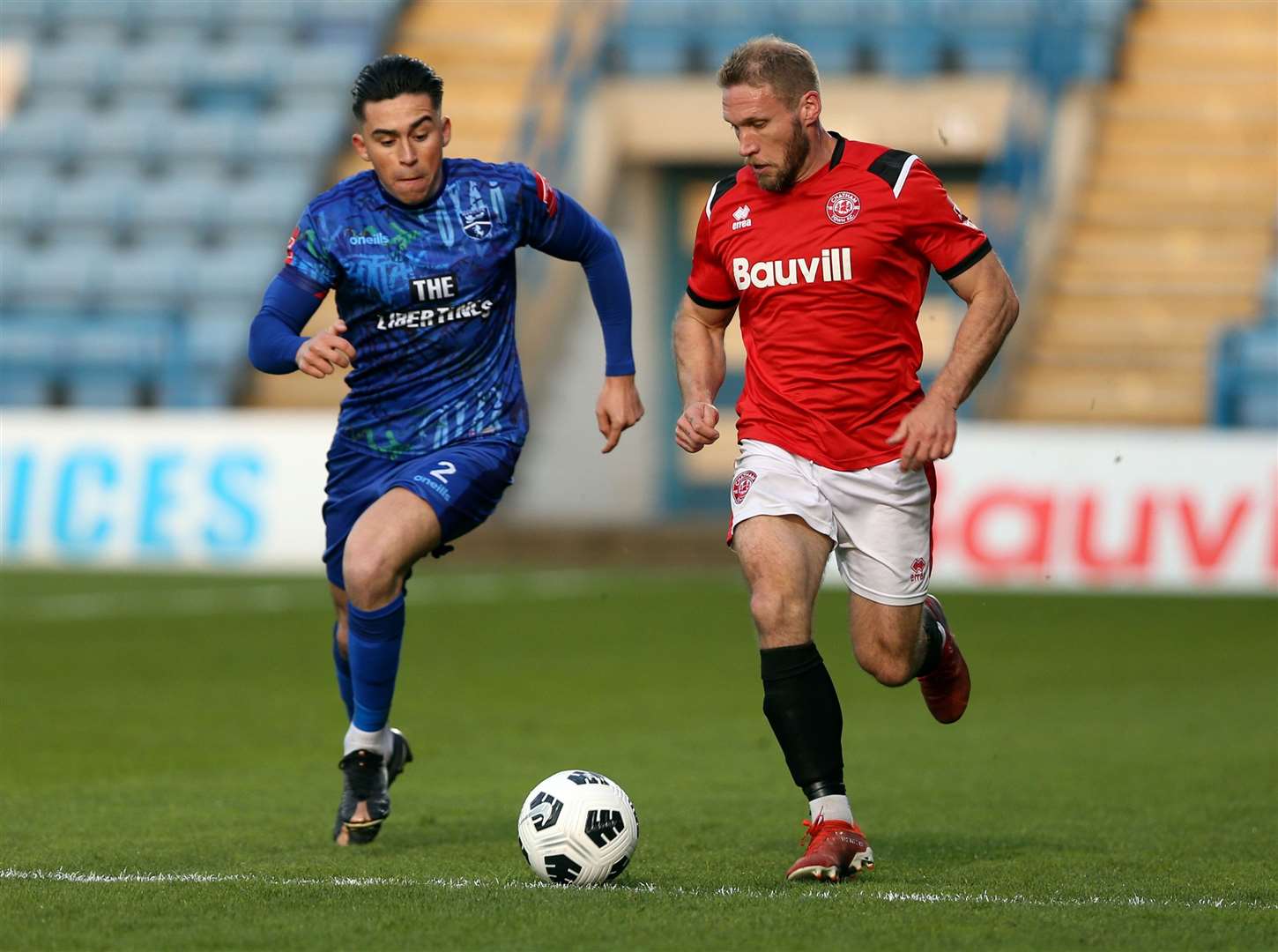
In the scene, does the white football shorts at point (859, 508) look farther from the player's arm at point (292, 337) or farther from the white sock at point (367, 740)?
the white sock at point (367, 740)

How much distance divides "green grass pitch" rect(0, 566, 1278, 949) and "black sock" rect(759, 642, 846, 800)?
27 centimetres

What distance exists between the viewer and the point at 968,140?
2158cm

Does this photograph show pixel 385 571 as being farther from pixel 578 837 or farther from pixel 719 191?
pixel 719 191

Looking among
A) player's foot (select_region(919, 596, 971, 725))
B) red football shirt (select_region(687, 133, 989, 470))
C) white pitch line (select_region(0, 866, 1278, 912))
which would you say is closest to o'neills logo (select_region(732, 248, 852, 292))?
red football shirt (select_region(687, 133, 989, 470))

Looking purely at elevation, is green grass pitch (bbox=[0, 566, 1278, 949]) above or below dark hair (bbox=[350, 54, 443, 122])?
below

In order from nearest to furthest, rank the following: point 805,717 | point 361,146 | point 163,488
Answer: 1. point 805,717
2. point 361,146
3. point 163,488

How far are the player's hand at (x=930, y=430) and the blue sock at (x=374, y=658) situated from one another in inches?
60.9

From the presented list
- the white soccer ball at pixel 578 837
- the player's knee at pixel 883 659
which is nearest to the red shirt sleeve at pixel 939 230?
the player's knee at pixel 883 659

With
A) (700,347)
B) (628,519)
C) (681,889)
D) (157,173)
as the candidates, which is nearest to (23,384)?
(157,173)

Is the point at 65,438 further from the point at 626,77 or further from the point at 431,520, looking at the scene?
the point at 431,520

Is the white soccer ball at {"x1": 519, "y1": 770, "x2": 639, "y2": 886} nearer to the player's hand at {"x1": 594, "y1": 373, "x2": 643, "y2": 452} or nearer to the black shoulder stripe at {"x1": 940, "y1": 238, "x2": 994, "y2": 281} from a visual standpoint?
the player's hand at {"x1": 594, "y1": 373, "x2": 643, "y2": 452}

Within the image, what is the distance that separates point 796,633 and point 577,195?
17025 mm

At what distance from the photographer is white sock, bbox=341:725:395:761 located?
6.31 meters

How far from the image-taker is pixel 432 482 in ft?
20.8
